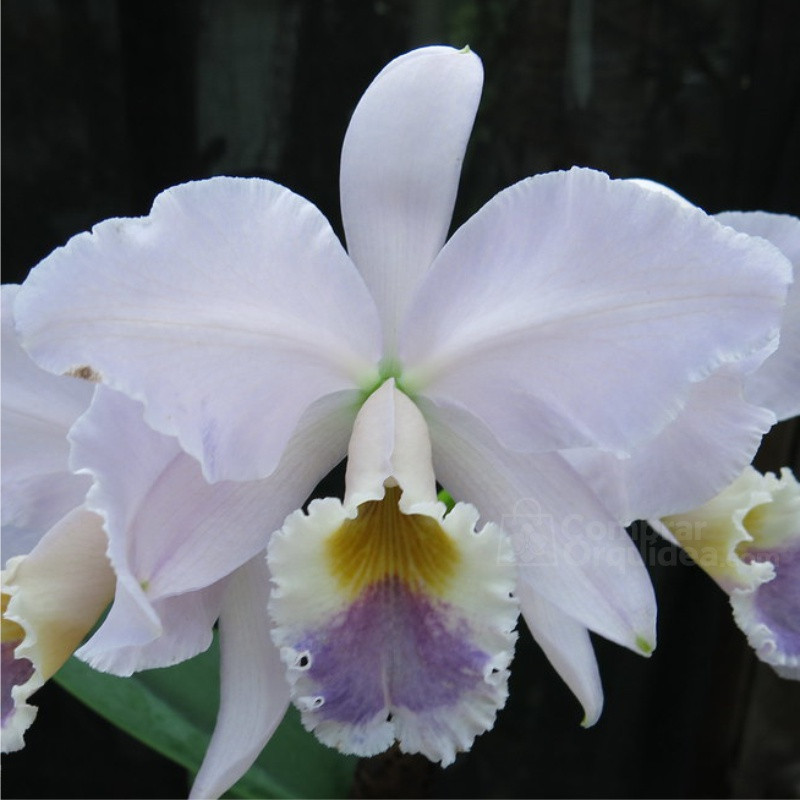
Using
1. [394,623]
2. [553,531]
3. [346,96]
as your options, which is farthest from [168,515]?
[346,96]

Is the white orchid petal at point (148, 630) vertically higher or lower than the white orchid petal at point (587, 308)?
lower

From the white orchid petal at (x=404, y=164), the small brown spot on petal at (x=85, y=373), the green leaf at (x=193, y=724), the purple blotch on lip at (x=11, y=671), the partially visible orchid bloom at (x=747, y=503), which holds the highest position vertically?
the white orchid petal at (x=404, y=164)

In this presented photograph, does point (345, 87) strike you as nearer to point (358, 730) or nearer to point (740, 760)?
point (358, 730)

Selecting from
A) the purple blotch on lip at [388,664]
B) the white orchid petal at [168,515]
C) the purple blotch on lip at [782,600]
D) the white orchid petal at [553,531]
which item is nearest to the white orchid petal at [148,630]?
the white orchid petal at [168,515]

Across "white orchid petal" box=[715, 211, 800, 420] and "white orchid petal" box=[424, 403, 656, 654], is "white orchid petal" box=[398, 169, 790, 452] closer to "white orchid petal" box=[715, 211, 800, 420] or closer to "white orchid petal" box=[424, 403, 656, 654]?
"white orchid petal" box=[424, 403, 656, 654]

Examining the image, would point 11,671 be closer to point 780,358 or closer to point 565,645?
point 565,645

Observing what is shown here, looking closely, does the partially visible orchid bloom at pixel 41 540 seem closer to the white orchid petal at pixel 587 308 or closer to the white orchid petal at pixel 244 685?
the white orchid petal at pixel 244 685

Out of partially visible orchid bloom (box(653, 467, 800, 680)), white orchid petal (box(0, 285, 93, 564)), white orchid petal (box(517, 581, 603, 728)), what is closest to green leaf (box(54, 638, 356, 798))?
white orchid petal (box(0, 285, 93, 564))
